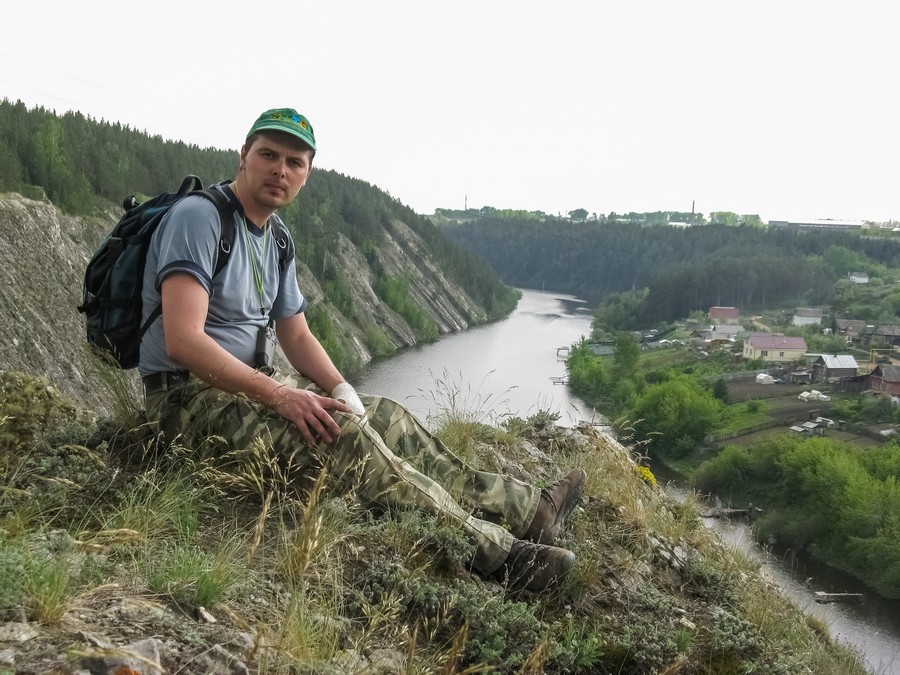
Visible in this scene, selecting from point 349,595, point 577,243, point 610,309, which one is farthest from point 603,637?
point 577,243

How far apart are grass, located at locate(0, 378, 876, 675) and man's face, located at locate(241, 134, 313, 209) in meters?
1.12

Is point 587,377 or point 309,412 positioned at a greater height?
point 309,412

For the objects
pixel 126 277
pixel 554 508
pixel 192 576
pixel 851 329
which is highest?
pixel 126 277

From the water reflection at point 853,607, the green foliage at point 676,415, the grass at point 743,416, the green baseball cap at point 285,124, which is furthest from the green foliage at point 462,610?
the grass at point 743,416

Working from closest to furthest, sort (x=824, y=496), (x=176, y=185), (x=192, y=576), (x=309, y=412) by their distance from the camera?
(x=192, y=576), (x=309, y=412), (x=824, y=496), (x=176, y=185)

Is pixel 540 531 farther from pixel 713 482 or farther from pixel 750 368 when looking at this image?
pixel 750 368

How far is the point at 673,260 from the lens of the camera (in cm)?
13275

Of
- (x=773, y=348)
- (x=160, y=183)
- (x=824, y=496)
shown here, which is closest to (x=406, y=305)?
(x=160, y=183)

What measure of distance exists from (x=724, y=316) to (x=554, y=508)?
294 ft

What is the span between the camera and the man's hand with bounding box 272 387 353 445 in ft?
9.98

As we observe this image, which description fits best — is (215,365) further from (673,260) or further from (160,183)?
(673,260)

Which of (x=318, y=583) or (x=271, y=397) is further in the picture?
(x=271, y=397)

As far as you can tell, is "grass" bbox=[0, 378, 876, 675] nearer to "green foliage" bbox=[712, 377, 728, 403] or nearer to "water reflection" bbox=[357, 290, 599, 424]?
"water reflection" bbox=[357, 290, 599, 424]

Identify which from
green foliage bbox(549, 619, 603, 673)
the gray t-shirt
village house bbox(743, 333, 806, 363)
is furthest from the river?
village house bbox(743, 333, 806, 363)
